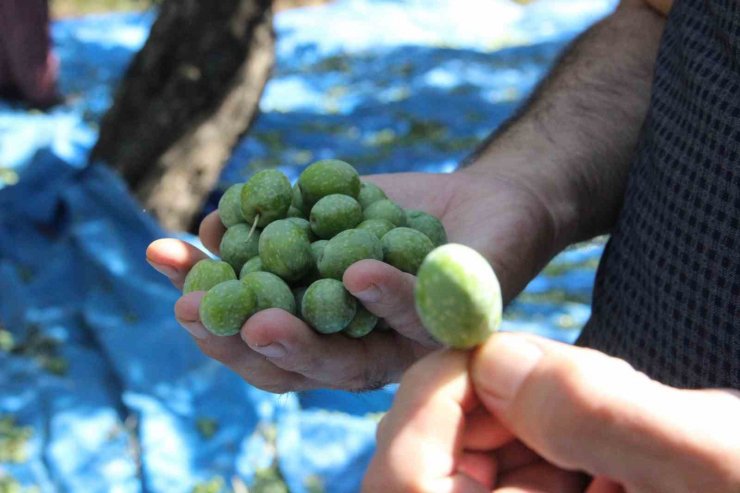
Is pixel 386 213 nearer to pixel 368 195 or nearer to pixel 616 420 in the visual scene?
pixel 368 195

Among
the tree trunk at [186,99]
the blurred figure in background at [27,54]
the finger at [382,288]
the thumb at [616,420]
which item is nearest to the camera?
the thumb at [616,420]

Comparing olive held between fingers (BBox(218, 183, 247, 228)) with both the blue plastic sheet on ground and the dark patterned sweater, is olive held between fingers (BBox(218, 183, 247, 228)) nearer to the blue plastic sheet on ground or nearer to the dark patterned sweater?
the blue plastic sheet on ground

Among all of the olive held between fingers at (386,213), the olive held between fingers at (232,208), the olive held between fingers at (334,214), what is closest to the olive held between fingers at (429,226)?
the olive held between fingers at (386,213)

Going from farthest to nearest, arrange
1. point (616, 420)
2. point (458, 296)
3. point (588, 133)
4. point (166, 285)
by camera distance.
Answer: point (166, 285), point (588, 133), point (458, 296), point (616, 420)

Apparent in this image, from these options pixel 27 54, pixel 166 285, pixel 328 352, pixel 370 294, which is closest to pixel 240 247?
pixel 328 352

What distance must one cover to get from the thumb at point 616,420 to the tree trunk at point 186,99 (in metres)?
3.67

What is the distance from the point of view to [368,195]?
5.54 ft

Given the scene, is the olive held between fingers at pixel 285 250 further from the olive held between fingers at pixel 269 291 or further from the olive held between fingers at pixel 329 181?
the olive held between fingers at pixel 329 181

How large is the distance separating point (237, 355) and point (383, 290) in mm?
382

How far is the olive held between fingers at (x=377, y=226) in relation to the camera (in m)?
1.51

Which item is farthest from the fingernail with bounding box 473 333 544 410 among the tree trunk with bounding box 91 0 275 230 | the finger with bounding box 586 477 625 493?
the tree trunk with bounding box 91 0 275 230

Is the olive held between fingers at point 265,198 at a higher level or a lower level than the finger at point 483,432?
lower

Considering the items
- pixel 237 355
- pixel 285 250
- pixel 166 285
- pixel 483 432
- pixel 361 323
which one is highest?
pixel 483 432

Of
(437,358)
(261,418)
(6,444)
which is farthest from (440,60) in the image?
Answer: (437,358)
